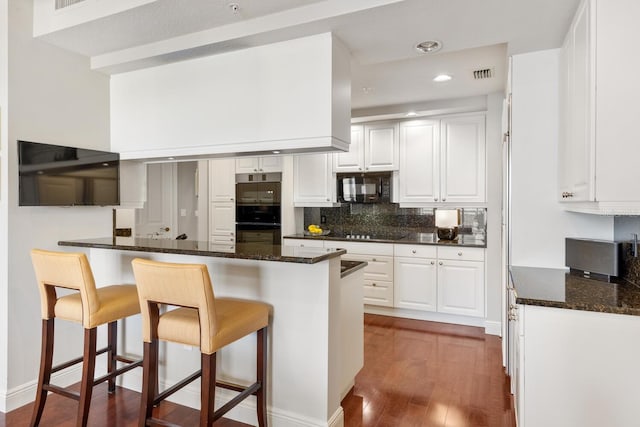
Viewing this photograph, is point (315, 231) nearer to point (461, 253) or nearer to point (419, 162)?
point (419, 162)

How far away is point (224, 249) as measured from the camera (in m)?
2.18

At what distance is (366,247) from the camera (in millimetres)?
4352

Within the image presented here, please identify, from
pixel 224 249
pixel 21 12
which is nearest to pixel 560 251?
pixel 224 249

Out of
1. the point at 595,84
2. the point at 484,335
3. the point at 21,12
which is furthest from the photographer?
the point at 484,335

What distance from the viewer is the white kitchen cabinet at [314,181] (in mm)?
4777

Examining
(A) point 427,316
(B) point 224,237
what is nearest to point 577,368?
(A) point 427,316

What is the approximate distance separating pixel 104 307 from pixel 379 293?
9.69ft

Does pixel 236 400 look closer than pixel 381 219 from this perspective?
Yes

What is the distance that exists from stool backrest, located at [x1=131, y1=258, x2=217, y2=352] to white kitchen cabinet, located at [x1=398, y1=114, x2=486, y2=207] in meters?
3.20

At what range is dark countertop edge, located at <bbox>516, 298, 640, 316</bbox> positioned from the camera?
151 centimetres

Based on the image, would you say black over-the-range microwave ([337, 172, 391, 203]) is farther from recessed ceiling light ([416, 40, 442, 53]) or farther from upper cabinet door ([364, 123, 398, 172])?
recessed ceiling light ([416, 40, 442, 53])

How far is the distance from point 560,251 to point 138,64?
3.06 m

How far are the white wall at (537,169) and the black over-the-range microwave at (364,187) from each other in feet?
7.03

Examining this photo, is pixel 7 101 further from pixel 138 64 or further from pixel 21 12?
pixel 138 64
